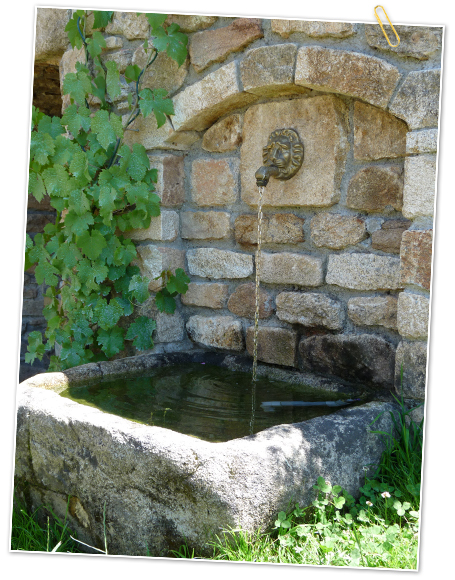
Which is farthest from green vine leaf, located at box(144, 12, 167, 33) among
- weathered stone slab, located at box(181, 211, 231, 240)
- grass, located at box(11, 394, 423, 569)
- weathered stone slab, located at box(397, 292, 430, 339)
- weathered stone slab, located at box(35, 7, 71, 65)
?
grass, located at box(11, 394, 423, 569)

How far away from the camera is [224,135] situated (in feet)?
9.09

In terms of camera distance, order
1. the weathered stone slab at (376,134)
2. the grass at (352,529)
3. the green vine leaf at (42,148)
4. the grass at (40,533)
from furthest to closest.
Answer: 1. the green vine leaf at (42,148)
2. the weathered stone slab at (376,134)
3. the grass at (40,533)
4. the grass at (352,529)

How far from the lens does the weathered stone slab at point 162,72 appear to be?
2.69 m

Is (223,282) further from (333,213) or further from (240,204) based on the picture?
(333,213)

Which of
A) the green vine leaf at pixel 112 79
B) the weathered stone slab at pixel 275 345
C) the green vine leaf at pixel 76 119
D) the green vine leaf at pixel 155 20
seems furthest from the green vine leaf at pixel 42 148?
the weathered stone slab at pixel 275 345

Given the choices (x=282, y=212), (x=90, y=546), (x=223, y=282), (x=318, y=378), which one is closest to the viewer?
(x=90, y=546)

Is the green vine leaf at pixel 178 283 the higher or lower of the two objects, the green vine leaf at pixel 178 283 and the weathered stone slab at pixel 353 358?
the higher

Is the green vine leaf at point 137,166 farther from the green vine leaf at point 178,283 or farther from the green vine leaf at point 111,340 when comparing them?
the green vine leaf at point 111,340

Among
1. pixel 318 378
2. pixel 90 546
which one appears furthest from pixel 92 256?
pixel 90 546

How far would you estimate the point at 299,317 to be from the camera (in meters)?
2.55

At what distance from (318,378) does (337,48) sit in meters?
1.28

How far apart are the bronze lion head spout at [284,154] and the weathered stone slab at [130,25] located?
813 millimetres

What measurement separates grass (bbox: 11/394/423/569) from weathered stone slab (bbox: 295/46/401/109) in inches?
44.8

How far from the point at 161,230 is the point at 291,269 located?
669 millimetres
